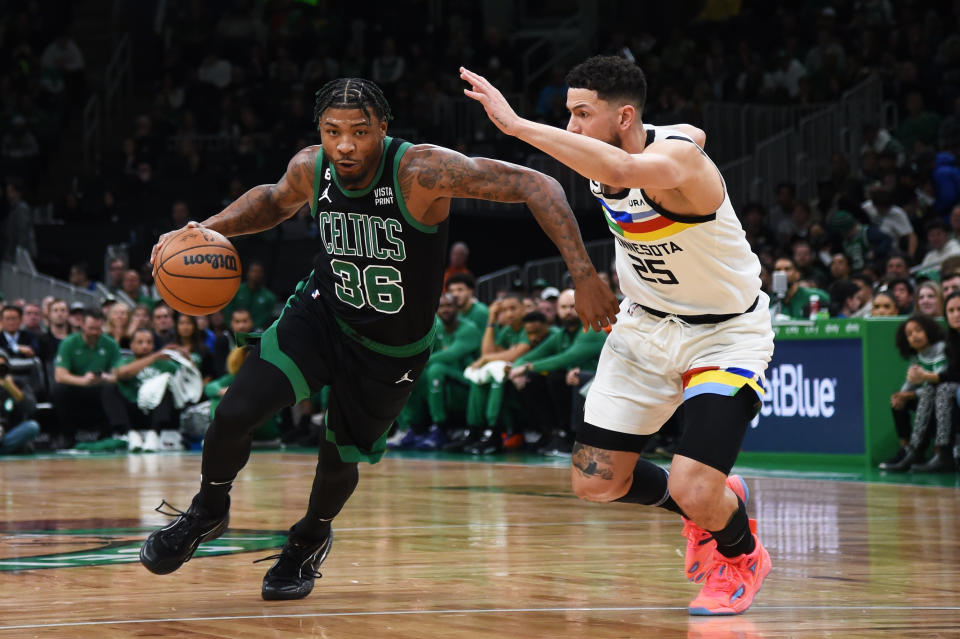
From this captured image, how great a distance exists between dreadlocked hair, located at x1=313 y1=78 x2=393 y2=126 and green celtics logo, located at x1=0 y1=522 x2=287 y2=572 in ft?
7.29

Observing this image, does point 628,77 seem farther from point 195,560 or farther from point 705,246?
point 195,560

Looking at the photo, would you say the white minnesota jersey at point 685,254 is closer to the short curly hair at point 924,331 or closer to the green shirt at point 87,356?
the short curly hair at point 924,331

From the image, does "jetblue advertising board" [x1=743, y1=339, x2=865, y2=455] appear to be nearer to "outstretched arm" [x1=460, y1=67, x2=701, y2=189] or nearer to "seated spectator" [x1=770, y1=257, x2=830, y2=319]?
"seated spectator" [x1=770, y1=257, x2=830, y2=319]

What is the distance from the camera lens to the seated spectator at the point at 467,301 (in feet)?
46.6

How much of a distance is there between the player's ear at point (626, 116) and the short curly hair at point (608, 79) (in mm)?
21

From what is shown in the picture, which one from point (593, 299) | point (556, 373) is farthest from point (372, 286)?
A: point (556, 373)

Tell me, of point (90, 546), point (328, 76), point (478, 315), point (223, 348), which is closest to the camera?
point (90, 546)

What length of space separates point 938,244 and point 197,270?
9605 mm

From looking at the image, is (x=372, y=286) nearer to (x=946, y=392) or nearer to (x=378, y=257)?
(x=378, y=257)

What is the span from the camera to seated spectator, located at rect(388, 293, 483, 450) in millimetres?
14000

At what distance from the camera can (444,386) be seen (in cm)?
1431

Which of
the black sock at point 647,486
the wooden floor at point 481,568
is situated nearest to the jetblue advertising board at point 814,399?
the wooden floor at point 481,568

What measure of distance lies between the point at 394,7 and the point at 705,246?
1924 cm

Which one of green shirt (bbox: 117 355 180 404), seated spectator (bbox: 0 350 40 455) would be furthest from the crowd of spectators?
seated spectator (bbox: 0 350 40 455)
